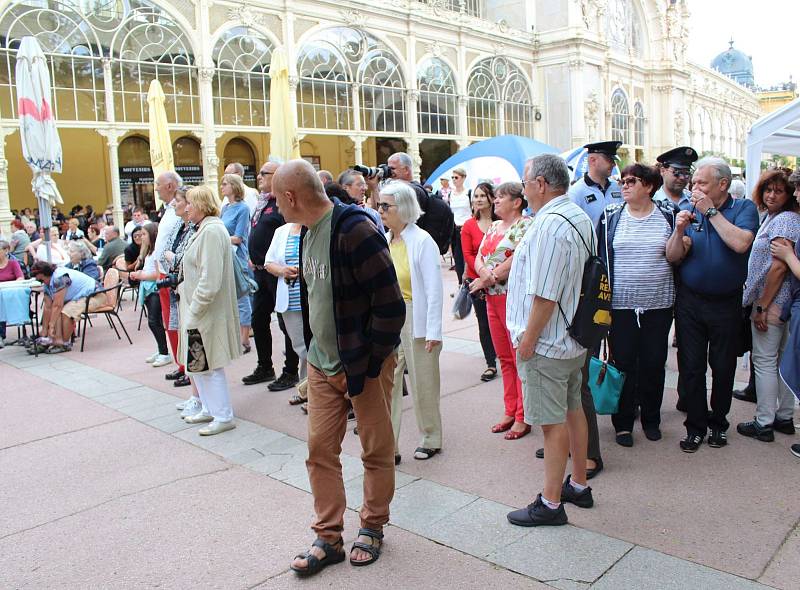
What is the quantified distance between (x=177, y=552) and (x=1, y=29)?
59.2 feet

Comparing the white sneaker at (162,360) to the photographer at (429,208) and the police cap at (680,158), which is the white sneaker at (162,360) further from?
the police cap at (680,158)

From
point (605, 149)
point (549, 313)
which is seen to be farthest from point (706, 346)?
point (549, 313)

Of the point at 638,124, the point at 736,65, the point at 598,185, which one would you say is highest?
the point at 736,65

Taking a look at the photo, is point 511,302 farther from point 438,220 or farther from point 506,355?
point 438,220

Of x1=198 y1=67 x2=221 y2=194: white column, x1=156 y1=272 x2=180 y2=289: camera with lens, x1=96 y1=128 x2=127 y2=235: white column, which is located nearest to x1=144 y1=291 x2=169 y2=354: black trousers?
x1=156 y1=272 x2=180 y2=289: camera with lens

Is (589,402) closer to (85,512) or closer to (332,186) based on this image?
(332,186)

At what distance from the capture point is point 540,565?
10.4 ft

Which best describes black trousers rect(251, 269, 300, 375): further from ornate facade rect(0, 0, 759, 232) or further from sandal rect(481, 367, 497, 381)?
ornate facade rect(0, 0, 759, 232)

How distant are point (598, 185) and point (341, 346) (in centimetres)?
309

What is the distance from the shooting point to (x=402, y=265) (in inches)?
179

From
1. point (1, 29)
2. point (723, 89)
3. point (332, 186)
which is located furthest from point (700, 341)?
point (723, 89)

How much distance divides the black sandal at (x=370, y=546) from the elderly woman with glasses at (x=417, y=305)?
3.58 ft

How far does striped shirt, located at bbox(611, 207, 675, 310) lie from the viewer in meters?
4.53

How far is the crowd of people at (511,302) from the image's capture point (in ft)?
10.7
